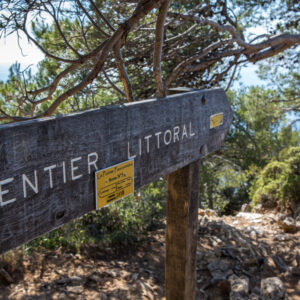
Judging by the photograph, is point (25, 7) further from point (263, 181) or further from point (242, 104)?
point (242, 104)

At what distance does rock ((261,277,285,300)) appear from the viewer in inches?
91.7

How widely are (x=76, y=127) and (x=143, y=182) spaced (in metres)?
0.35

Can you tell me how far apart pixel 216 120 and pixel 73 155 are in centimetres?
84

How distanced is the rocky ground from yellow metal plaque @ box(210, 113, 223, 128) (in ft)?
5.01

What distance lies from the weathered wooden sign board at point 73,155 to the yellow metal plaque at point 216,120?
222 millimetres

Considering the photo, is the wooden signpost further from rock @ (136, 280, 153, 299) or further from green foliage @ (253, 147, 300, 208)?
green foliage @ (253, 147, 300, 208)

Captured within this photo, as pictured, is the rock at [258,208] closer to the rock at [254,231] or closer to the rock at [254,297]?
the rock at [254,231]

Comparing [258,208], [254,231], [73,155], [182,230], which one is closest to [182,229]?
[182,230]

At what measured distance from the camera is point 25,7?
2283 millimetres

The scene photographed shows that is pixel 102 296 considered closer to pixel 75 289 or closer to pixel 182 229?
pixel 75 289

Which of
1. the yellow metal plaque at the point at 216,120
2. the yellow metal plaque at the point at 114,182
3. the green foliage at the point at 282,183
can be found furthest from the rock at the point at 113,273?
the green foliage at the point at 282,183

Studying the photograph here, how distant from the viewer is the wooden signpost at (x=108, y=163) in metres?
0.66

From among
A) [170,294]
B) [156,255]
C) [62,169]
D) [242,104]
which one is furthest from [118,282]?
[242,104]

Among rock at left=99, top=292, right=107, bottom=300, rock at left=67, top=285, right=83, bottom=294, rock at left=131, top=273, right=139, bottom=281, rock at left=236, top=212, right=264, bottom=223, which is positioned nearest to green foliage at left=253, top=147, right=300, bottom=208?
rock at left=236, top=212, right=264, bottom=223
